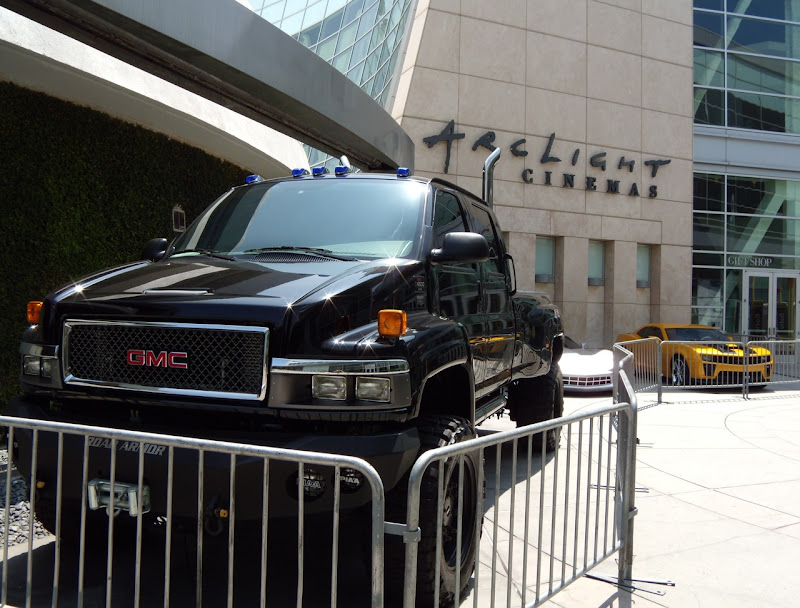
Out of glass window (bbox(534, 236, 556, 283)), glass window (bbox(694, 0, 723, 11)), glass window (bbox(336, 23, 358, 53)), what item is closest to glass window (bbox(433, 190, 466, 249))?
glass window (bbox(534, 236, 556, 283))

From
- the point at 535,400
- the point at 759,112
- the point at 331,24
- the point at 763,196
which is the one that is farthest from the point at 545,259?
the point at 535,400

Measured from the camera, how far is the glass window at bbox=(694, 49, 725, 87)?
26938 mm

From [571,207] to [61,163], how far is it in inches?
724

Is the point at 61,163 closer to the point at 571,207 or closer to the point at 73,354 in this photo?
the point at 73,354

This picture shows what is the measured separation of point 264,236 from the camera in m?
4.73

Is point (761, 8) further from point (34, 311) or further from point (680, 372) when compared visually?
point (34, 311)

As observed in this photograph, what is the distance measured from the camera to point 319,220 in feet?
15.6

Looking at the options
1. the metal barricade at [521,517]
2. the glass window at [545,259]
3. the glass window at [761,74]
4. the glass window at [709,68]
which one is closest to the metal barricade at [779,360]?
the glass window at [545,259]

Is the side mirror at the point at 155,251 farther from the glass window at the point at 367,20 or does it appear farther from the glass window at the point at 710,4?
the glass window at the point at 710,4

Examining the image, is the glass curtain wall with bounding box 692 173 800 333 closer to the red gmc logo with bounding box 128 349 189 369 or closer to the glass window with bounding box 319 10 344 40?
the glass window with bounding box 319 10 344 40

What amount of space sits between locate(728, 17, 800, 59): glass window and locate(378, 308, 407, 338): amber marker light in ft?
91.9

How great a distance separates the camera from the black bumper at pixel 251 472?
3344 mm

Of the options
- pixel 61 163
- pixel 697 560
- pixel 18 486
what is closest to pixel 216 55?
pixel 61 163

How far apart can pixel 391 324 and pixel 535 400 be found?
13.8ft
